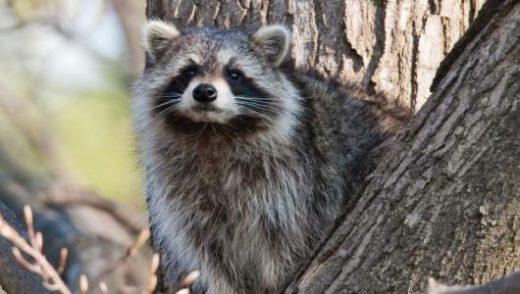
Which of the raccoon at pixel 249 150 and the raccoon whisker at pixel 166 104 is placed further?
the raccoon whisker at pixel 166 104

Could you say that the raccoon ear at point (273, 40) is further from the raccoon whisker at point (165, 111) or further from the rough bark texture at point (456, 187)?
the rough bark texture at point (456, 187)

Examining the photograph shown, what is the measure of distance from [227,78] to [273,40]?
28 cm

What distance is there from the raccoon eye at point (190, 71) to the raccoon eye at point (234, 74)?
0.50ft

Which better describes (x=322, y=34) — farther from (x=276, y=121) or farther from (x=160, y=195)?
(x=160, y=195)

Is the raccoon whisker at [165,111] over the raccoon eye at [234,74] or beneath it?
beneath

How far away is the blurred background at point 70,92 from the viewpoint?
848 cm

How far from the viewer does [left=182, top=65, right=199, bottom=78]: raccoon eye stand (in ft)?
16.9

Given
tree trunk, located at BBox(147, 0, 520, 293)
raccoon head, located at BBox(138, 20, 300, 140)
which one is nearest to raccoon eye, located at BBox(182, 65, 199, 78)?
raccoon head, located at BBox(138, 20, 300, 140)

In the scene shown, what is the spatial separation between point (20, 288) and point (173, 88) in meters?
1.25

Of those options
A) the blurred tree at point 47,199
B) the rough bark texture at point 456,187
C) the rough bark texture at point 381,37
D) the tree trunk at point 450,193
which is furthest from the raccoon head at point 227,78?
the rough bark texture at point 456,187

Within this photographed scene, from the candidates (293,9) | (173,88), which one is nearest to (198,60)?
(173,88)

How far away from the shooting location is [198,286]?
17.5ft

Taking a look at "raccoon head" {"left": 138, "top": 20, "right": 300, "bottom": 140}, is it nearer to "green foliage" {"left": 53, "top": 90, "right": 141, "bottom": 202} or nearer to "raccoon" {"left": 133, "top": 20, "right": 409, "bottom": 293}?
"raccoon" {"left": 133, "top": 20, "right": 409, "bottom": 293}

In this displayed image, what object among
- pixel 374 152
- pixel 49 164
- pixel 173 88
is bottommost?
pixel 49 164
